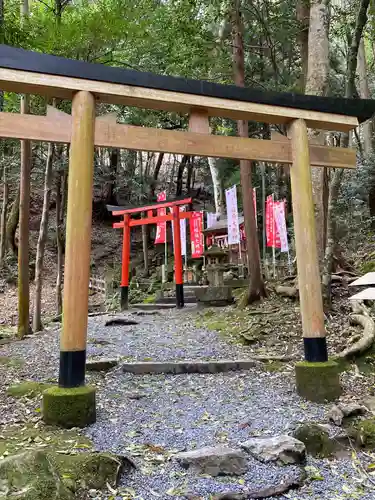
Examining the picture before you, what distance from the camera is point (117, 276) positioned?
19.6 meters

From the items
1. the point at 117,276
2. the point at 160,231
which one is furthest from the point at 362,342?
the point at 117,276

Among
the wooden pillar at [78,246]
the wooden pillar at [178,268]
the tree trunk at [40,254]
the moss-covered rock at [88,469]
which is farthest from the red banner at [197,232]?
the moss-covered rock at [88,469]

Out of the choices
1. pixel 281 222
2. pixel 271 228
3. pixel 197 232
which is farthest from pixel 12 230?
pixel 281 222

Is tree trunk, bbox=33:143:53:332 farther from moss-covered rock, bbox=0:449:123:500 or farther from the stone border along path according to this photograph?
moss-covered rock, bbox=0:449:123:500

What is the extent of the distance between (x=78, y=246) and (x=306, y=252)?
2.37 meters

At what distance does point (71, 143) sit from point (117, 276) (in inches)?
635

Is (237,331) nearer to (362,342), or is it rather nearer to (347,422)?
(362,342)

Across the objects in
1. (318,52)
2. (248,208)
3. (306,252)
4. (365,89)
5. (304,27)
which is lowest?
(306,252)

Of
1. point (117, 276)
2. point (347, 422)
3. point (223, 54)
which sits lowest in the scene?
point (347, 422)

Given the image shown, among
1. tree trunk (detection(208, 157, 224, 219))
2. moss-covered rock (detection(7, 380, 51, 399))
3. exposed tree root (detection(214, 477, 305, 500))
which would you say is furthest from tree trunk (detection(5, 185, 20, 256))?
exposed tree root (detection(214, 477, 305, 500))

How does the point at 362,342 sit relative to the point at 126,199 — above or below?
below

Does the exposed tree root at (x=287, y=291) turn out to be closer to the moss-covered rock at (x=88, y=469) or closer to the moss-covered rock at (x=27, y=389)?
the moss-covered rock at (x=27, y=389)

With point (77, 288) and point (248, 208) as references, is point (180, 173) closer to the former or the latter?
point (248, 208)

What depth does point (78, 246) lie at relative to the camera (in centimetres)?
370
